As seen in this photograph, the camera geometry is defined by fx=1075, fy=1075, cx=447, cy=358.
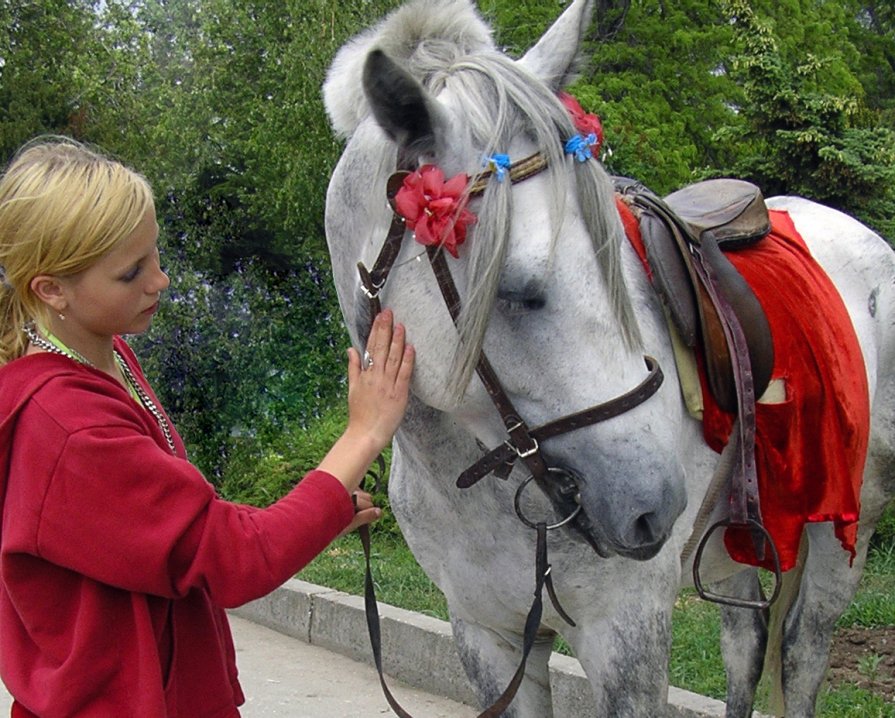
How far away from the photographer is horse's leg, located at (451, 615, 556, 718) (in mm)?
2729

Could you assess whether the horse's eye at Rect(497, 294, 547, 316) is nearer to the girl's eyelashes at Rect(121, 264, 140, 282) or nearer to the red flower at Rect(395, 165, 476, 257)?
the red flower at Rect(395, 165, 476, 257)

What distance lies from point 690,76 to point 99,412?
49.9ft

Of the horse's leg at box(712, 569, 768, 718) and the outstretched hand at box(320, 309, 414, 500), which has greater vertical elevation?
the outstretched hand at box(320, 309, 414, 500)

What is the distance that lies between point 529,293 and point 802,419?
127cm

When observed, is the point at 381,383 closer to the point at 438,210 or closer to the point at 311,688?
the point at 438,210

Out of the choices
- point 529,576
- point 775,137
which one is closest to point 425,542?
point 529,576

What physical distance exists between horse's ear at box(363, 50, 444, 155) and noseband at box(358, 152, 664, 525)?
69 mm

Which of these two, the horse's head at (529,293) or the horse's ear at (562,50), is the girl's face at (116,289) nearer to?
the horse's head at (529,293)

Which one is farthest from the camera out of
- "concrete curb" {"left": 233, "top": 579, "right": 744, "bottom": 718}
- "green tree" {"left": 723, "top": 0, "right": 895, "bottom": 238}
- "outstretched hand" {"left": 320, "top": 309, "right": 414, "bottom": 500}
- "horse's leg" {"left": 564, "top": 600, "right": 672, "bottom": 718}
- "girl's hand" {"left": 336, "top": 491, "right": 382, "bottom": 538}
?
"green tree" {"left": 723, "top": 0, "right": 895, "bottom": 238}

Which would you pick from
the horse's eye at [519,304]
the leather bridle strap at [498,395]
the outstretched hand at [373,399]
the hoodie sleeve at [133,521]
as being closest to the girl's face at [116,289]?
the hoodie sleeve at [133,521]

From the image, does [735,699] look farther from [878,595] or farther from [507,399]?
[507,399]

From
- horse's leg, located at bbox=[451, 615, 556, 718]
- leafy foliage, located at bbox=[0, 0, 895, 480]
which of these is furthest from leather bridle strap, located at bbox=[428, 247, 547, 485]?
leafy foliage, located at bbox=[0, 0, 895, 480]

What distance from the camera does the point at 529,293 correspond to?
196 cm

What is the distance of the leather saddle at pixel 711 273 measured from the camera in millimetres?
2574
